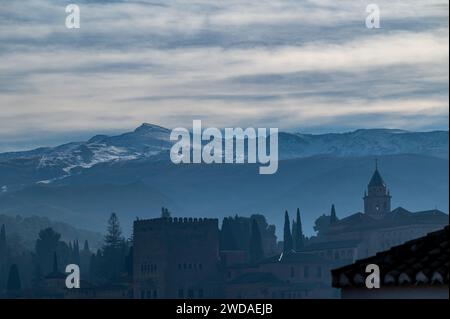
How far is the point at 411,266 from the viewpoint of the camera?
17531 millimetres

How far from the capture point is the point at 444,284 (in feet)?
54.1

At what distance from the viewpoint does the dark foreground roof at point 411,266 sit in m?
16.8

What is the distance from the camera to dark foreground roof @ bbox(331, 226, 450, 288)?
1681 centimetres

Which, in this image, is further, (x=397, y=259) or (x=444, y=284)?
(x=397, y=259)
